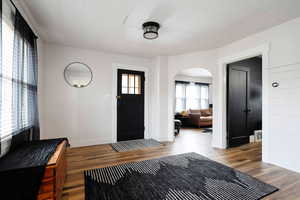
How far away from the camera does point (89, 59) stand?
373 centimetres

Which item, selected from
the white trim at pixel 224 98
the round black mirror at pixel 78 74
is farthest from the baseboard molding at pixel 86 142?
the white trim at pixel 224 98

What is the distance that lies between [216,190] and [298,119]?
1.82 meters

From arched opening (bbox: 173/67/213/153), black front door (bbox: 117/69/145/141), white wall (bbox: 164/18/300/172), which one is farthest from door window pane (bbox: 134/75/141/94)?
arched opening (bbox: 173/67/213/153)

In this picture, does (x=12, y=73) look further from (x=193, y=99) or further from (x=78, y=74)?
(x=193, y=99)

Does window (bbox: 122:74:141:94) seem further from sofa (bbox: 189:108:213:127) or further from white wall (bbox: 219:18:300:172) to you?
sofa (bbox: 189:108:213:127)

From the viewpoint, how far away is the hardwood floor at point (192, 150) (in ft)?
6.15

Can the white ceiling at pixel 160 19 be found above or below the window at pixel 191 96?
above

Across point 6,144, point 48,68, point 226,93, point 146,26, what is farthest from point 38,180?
point 226,93

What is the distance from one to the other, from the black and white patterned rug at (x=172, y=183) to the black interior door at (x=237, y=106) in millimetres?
1460

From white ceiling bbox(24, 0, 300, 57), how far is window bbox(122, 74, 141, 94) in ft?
3.56

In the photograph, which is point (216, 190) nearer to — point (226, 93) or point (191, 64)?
point (226, 93)

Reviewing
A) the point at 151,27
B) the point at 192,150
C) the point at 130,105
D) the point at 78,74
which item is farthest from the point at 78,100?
the point at 192,150

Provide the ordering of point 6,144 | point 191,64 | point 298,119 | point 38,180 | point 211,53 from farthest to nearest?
point 191,64 → point 211,53 → point 298,119 → point 6,144 → point 38,180

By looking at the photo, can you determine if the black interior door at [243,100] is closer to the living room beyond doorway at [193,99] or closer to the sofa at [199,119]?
the sofa at [199,119]
